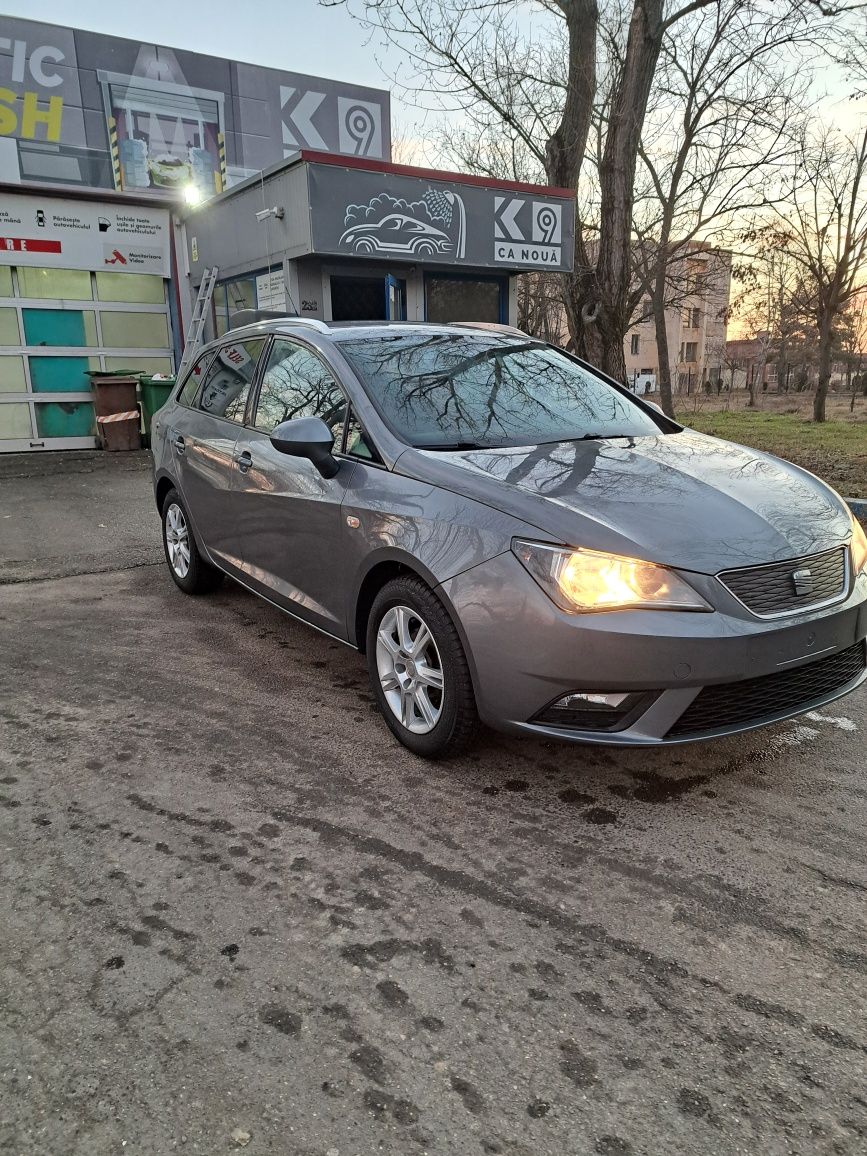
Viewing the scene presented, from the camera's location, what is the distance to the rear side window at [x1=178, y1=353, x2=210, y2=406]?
5273 mm

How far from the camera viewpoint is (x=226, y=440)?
4586 mm

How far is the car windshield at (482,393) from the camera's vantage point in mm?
3537

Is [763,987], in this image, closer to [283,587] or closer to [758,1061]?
[758,1061]

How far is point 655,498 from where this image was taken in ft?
9.80

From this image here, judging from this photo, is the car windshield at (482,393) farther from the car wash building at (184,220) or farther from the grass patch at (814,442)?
the car wash building at (184,220)

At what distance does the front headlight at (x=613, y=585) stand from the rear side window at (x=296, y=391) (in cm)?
142

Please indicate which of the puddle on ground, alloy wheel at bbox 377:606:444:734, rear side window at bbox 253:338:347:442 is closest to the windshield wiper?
rear side window at bbox 253:338:347:442

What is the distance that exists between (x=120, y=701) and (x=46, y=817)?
1.05 m

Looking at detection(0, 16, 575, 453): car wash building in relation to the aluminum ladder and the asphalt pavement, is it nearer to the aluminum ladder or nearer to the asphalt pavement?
the aluminum ladder

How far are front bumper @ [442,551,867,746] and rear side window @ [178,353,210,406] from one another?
3039 millimetres

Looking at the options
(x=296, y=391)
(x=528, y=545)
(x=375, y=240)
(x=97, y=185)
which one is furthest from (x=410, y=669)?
(x=97, y=185)

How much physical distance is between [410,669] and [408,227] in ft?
28.5

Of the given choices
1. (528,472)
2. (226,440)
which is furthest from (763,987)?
(226,440)

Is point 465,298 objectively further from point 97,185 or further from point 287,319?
point 287,319
